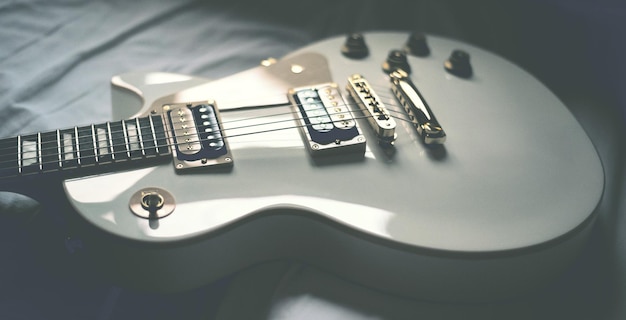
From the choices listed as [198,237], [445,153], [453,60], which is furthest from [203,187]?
[453,60]

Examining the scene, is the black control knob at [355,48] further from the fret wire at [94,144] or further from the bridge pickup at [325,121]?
the fret wire at [94,144]

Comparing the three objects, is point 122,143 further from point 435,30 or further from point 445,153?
point 435,30

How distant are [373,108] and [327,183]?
6.4 inches

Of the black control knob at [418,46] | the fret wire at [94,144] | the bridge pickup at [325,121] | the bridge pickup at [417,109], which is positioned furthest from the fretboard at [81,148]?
the black control knob at [418,46]

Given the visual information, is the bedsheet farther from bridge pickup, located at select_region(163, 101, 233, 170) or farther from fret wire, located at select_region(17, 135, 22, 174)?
bridge pickup, located at select_region(163, 101, 233, 170)

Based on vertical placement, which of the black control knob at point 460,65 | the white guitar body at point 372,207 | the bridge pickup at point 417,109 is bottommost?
the white guitar body at point 372,207

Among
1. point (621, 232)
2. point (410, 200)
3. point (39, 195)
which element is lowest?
point (621, 232)

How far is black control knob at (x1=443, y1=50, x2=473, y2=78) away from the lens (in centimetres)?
102

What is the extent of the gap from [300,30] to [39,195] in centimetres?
66

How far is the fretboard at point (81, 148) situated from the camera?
75 cm

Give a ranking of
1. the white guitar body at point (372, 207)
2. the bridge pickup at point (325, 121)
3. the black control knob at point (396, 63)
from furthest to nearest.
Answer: the black control knob at point (396, 63)
the bridge pickup at point (325, 121)
the white guitar body at point (372, 207)

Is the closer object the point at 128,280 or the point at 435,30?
the point at 128,280

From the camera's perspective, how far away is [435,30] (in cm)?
127

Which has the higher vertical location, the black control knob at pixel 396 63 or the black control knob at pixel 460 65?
the black control knob at pixel 396 63
